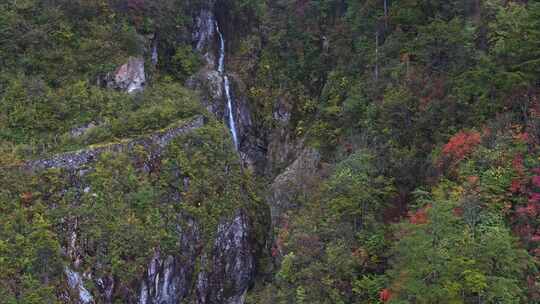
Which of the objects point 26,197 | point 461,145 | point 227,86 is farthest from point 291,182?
point 26,197

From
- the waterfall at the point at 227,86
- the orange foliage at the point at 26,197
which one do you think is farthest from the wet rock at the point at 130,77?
the orange foliage at the point at 26,197

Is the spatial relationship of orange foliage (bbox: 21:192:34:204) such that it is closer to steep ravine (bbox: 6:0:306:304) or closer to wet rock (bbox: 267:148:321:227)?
steep ravine (bbox: 6:0:306:304)

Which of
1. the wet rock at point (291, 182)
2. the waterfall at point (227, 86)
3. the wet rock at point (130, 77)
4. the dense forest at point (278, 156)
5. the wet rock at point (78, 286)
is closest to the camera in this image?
the dense forest at point (278, 156)

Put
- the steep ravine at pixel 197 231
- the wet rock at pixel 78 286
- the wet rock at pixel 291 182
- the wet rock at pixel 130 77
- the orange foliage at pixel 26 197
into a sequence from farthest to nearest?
the wet rock at pixel 130 77 < the wet rock at pixel 291 182 < the orange foliage at pixel 26 197 < the steep ravine at pixel 197 231 < the wet rock at pixel 78 286

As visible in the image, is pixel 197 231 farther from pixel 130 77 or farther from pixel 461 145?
pixel 461 145

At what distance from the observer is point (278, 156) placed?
91.4ft

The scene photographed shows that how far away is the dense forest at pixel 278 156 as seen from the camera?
584 inches

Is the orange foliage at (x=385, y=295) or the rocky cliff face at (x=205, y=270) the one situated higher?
the orange foliage at (x=385, y=295)

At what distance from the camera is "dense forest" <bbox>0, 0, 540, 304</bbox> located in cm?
1484

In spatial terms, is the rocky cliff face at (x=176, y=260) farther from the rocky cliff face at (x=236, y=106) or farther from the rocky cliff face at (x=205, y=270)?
the rocky cliff face at (x=236, y=106)

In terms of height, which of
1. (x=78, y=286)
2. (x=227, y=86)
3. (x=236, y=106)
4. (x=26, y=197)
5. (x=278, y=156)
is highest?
(x=26, y=197)

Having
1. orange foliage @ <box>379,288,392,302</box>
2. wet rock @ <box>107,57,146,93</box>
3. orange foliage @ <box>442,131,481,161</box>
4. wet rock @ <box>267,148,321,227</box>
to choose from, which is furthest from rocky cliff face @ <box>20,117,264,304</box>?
orange foliage @ <box>442,131,481,161</box>

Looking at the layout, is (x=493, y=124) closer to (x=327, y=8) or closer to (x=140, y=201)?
(x=140, y=201)

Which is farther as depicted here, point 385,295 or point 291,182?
point 291,182
